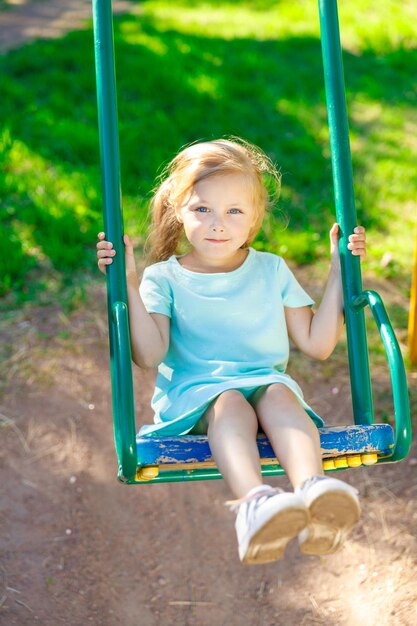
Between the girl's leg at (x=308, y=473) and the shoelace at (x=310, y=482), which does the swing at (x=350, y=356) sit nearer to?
the girl's leg at (x=308, y=473)

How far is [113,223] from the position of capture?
93.3 inches

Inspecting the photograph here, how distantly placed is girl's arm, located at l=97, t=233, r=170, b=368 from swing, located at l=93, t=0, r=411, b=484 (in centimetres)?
3

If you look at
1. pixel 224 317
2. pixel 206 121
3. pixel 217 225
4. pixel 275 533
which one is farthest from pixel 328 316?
pixel 206 121

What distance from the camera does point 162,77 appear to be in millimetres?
6344

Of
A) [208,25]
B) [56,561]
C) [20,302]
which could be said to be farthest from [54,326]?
[208,25]

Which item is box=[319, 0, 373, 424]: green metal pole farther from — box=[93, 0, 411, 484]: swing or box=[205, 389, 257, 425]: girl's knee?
box=[205, 389, 257, 425]: girl's knee

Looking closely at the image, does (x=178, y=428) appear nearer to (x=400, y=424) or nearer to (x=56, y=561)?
(x=400, y=424)

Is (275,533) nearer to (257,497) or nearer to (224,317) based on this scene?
(257,497)

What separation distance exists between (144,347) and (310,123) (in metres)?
3.87

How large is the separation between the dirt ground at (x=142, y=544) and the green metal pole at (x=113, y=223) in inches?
45.8

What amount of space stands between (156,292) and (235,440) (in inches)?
23.5

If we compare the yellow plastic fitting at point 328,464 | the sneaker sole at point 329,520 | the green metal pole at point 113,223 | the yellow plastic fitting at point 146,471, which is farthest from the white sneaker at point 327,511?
the green metal pole at point 113,223

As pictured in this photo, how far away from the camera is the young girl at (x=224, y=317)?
2.18 meters

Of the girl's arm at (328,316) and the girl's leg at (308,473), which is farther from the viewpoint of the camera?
the girl's arm at (328,316)
